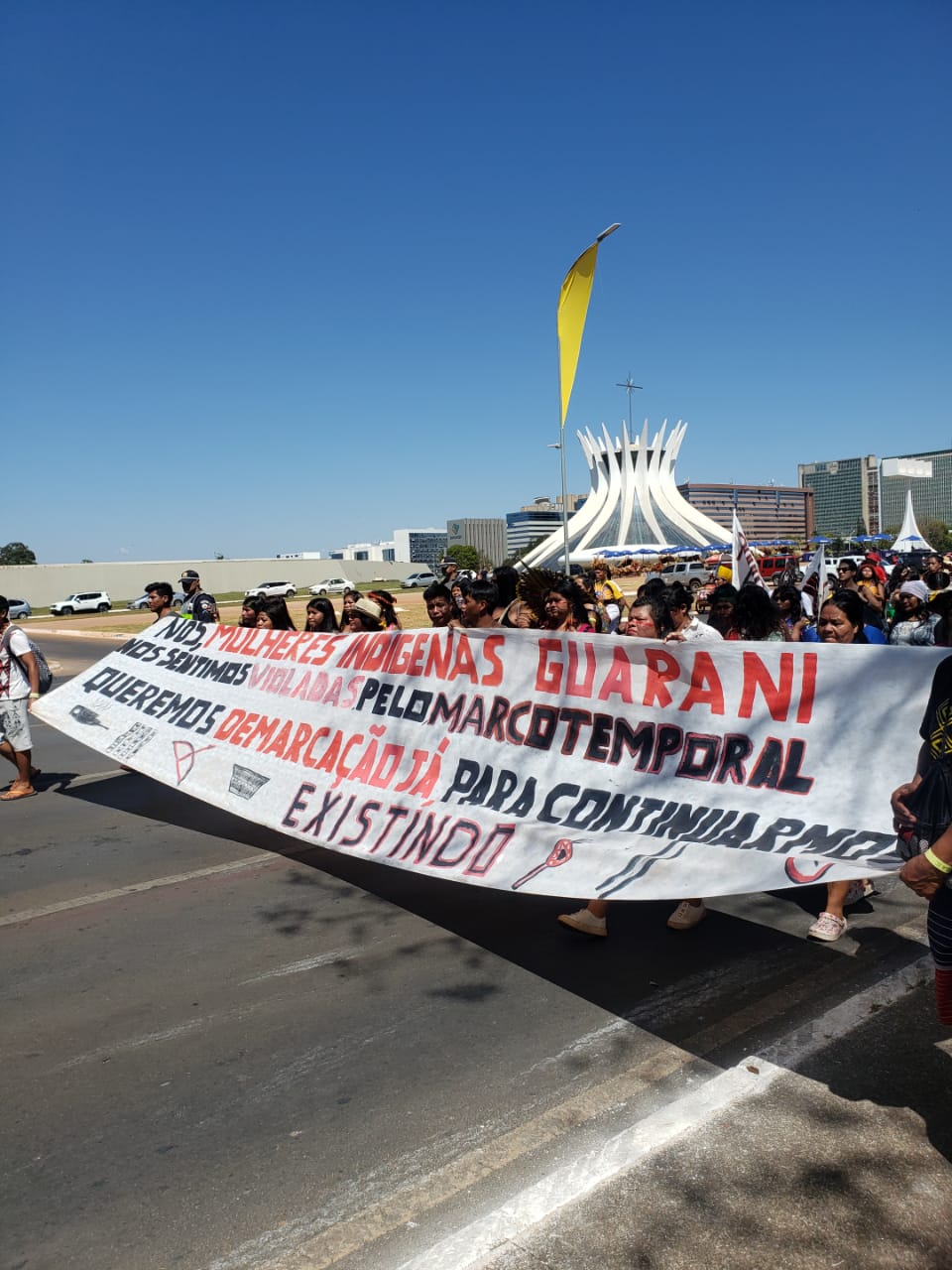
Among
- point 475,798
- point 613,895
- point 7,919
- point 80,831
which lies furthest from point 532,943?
point 80,831

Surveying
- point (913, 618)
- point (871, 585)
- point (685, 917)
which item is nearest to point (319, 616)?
point (685, 917)

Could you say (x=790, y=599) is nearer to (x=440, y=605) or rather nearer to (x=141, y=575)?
(x=440, y=605)

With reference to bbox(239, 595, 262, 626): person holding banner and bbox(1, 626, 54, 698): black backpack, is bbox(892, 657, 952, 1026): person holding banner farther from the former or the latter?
bbox(1, 626, 54, 698): black backpack

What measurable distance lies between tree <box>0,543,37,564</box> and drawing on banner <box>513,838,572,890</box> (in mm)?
138240

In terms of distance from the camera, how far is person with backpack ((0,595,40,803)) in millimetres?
8062

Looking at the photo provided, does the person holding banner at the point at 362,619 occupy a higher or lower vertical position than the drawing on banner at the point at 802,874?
higher

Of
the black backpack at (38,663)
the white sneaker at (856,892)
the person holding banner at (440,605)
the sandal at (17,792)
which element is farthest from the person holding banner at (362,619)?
the white sneaker at (856,892)

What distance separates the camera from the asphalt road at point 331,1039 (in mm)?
2859

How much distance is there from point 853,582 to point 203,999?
1056cm

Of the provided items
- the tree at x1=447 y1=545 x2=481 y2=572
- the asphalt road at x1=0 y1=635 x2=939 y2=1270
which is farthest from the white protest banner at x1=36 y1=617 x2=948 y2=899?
the tree at x1=447 y1=545 x2=481 y2=572

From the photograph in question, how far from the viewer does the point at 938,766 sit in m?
3.09

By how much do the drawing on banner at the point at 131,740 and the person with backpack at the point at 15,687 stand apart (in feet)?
3.75

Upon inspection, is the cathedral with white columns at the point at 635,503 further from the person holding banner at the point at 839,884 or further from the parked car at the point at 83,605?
the person holding banner at the point at 839,884

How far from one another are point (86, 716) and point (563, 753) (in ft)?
15.3
